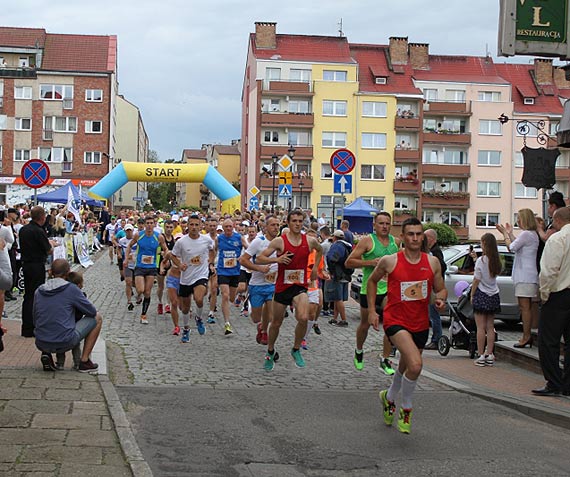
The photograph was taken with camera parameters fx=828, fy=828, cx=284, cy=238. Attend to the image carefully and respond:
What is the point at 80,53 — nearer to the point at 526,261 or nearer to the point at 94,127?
the point at 94,127

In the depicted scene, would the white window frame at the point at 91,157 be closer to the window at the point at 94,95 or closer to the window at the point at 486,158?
the window at the point at 94,95

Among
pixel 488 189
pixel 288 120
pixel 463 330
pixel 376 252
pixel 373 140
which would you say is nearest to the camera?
pixel 376 252

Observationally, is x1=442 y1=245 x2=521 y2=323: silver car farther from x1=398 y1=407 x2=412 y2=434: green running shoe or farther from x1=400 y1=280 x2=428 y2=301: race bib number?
x1=398 y1=407 x2=412 y2=434: green running shoe

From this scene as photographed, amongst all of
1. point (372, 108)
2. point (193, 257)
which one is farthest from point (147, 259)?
point (372, 108)

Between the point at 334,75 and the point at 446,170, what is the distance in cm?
1239

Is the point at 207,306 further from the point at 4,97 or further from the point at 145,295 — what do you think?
the point at 4,97

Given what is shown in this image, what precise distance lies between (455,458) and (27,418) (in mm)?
3625

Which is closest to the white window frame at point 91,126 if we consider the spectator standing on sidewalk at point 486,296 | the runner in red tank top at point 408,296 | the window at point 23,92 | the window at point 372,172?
the window at point 23,92

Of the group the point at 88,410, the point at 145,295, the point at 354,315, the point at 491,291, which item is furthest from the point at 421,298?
the point at 354,315

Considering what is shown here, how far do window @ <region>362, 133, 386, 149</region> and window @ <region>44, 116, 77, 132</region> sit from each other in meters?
23.9

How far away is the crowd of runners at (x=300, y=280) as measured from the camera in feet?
24.8

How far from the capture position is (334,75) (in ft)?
227

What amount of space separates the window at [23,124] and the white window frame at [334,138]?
78.9ft

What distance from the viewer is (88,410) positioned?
24.9 ft
